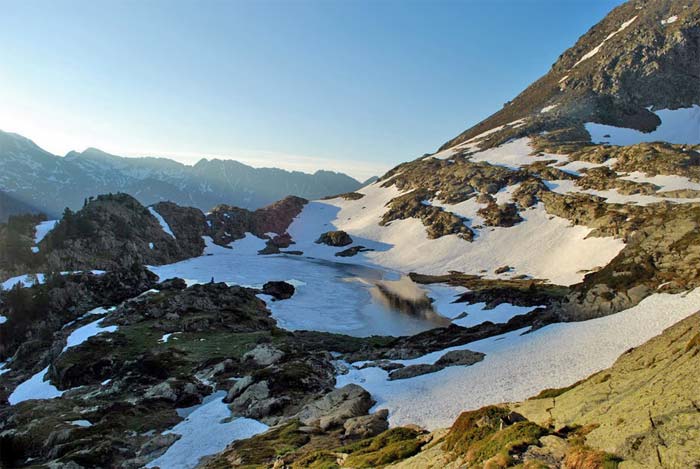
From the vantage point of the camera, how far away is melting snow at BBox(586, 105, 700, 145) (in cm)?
15388

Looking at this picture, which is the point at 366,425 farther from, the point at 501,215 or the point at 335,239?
the point at 335,239

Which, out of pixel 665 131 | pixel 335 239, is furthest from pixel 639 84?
pixel 335 239

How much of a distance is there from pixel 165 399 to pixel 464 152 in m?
174

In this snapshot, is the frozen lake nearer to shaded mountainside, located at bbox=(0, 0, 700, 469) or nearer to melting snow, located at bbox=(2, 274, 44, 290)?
shaded mountainside, located at bbox=(0, 0, 700, 469)

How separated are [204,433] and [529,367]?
22294 mm

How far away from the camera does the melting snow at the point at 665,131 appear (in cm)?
15388

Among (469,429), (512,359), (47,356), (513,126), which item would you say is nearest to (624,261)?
(512,359)

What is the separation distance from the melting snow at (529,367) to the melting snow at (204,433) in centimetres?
940

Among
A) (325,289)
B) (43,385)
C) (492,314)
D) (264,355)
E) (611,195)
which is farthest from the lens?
(611,195)

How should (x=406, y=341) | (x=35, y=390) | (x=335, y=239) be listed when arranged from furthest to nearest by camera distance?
(x=335, y=239)
(x=406, y=341)
(x=35, y=390)

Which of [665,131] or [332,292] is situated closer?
[332,292]

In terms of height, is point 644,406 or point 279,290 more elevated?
point 644,406

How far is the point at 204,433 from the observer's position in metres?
27.6

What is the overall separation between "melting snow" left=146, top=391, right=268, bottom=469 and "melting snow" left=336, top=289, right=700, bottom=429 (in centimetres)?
940
